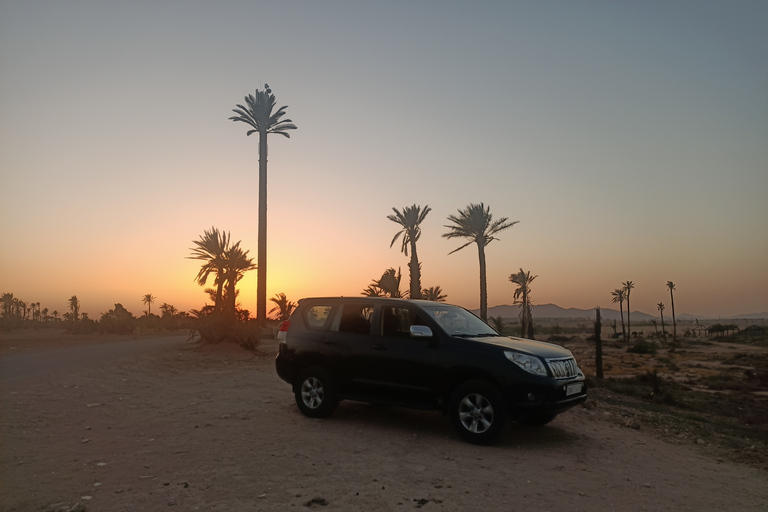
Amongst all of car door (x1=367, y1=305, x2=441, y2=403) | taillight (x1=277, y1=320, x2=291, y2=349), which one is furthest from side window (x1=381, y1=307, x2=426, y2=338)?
taillight (x1=277, y1=320, x2=291, y2=349)

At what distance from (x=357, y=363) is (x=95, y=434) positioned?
149 inches

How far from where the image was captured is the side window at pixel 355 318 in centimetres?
830

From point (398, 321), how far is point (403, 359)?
635mm

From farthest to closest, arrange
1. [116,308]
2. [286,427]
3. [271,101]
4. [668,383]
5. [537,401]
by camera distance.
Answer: [116,308] → [271,101] → [668,383] → [286,427] → [537,401]

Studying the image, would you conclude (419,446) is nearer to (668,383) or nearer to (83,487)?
(83,487)

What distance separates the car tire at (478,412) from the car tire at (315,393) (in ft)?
A: 6.87

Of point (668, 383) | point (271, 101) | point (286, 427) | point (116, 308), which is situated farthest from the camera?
point (116, 308)

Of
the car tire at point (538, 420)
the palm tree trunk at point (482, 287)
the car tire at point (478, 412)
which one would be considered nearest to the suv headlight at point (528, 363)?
the car tire at point (478, 412)

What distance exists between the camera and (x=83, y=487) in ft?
17.0

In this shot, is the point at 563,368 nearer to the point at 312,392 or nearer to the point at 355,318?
the point at 355,318

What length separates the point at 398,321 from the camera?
26.5ft

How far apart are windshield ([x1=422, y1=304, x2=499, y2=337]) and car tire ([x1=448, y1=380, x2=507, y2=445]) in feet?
2.96

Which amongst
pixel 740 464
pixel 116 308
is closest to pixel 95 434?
pixel 740 464

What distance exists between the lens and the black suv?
6867mm
